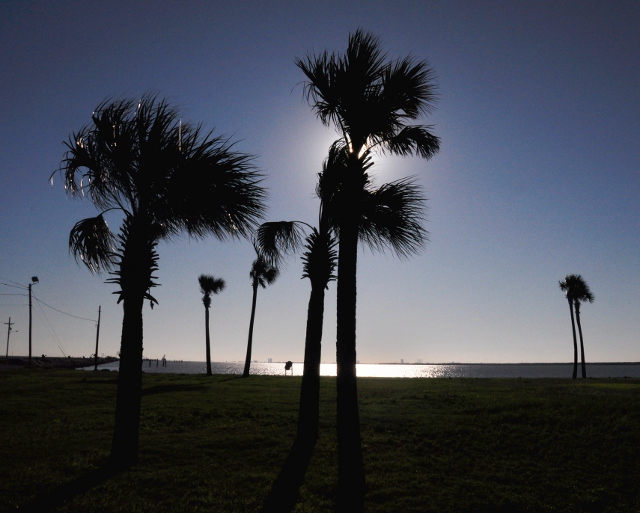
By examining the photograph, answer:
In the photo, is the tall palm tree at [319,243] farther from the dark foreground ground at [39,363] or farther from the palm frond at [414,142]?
the dark foreground ground at [39,363]

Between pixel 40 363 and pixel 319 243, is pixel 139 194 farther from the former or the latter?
pixel 40 363

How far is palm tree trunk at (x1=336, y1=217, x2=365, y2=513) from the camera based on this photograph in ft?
27.1

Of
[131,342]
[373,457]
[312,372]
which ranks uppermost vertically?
[131,342]

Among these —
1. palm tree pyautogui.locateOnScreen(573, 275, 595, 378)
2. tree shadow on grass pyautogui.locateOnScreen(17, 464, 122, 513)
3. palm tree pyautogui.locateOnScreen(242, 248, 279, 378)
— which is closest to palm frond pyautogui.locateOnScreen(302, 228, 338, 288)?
tree shadow on grass pyautogui.locateOnScreen(17, 464, 122, 513)

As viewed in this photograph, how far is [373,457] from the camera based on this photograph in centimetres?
1034

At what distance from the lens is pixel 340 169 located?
10.7m

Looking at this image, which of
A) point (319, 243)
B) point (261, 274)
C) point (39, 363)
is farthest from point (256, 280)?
point (39, 363)

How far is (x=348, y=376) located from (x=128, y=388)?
4.25 m

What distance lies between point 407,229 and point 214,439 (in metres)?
7.18

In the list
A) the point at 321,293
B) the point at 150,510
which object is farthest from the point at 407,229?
the point at 150,510

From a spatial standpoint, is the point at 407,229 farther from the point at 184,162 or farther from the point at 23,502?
the point at 23,502

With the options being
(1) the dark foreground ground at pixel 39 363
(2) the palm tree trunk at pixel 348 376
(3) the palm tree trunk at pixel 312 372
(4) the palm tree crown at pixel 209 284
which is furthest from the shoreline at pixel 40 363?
(2) the palm tree trunk at pixel 348 376

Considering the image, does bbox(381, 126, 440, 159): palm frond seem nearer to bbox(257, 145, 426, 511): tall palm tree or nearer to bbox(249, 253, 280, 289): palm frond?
bbox(257, 145, 426, 511): tall palm tree

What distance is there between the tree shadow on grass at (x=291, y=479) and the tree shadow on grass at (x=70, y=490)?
2994mm
